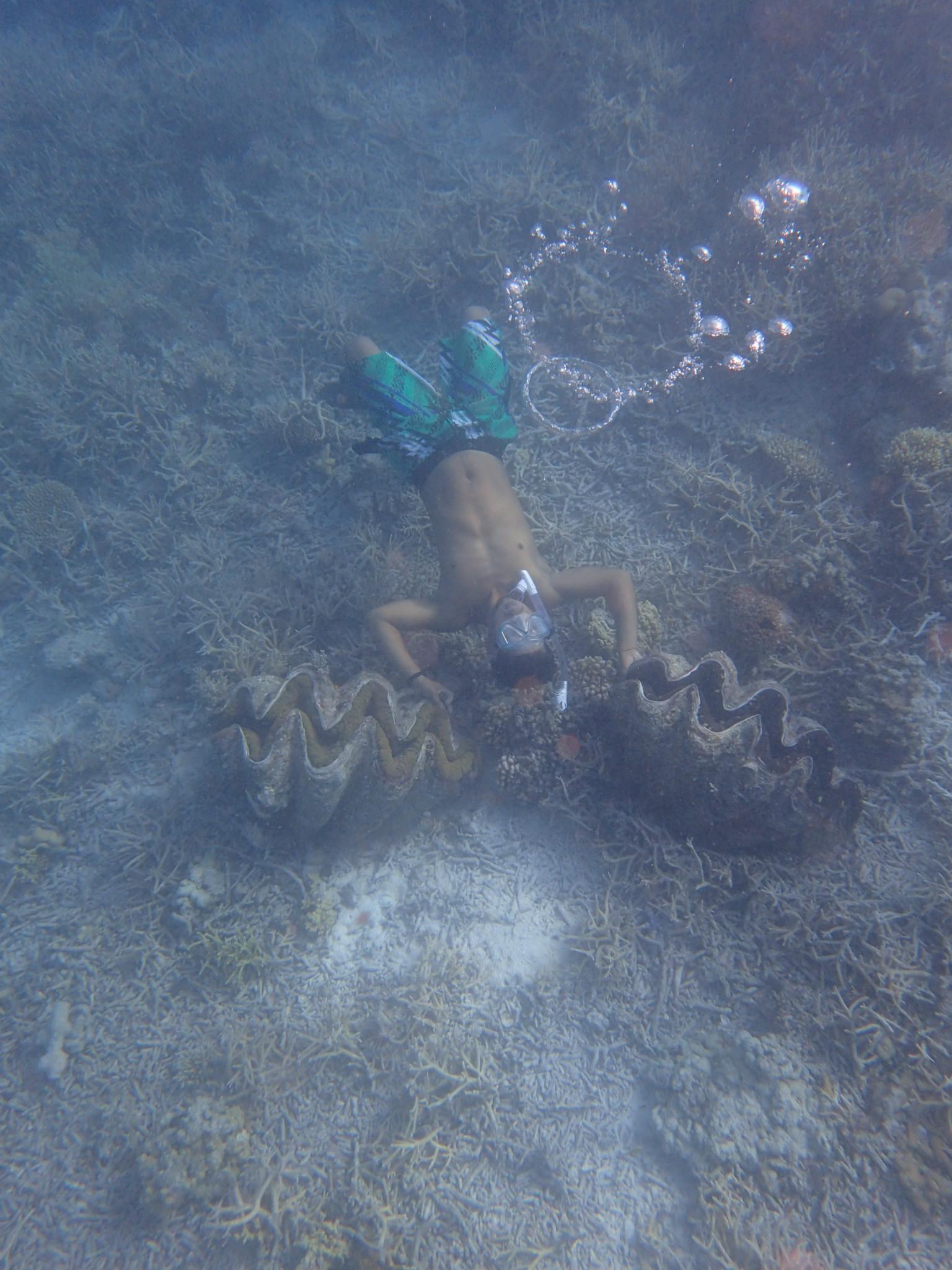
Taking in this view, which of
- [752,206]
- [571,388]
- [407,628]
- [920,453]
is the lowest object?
[407,628]

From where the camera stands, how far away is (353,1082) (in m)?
4.00

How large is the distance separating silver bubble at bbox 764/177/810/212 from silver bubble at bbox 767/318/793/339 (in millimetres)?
1398

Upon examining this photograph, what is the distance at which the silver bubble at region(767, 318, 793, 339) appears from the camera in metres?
5.81

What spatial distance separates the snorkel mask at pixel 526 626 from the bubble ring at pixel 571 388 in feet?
8.87

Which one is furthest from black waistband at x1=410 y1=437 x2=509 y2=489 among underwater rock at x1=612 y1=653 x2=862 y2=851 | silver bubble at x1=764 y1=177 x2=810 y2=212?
silver bubble at x1=764 y1=177 x2=810 y2=212

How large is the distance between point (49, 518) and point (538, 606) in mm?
5605

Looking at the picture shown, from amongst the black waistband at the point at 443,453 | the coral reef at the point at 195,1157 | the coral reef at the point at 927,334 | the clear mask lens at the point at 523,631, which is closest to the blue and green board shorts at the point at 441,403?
the black waistband at the point at 443,453

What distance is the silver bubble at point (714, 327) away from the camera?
240 inches

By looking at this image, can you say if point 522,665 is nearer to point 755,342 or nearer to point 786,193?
point 755,342

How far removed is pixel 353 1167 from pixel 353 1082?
45 cm

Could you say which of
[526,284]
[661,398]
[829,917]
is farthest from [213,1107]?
[526,284]

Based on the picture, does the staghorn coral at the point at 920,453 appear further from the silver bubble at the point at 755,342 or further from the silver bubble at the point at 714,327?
the silver bubble at the point at 714,327

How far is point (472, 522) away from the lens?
4.45m

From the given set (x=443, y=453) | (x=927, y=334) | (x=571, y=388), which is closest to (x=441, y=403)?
(x=443, y=453)
